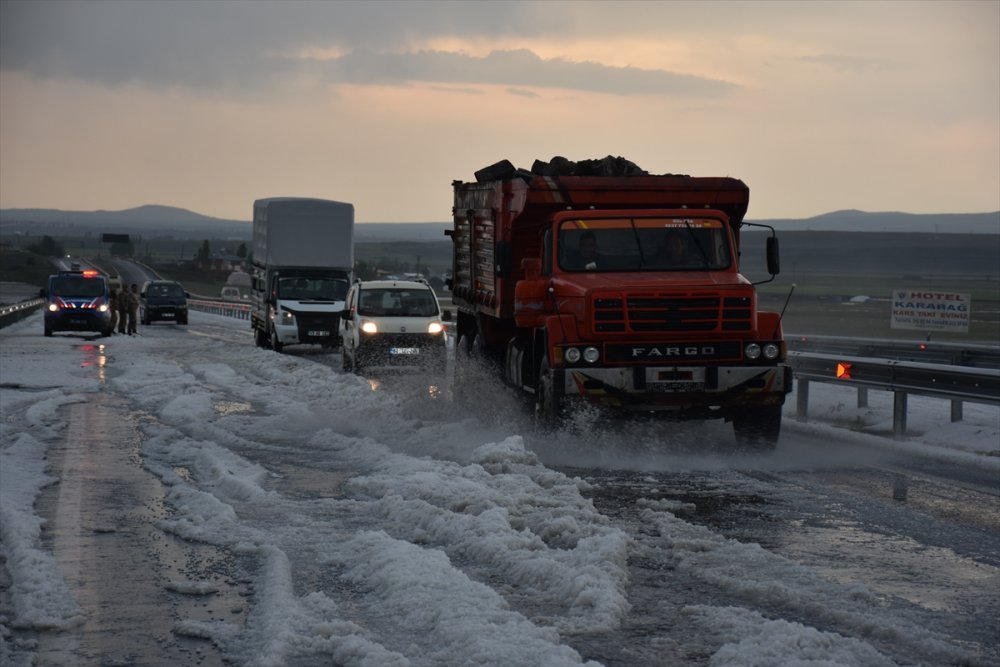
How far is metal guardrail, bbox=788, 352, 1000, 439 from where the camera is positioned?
14656 mm

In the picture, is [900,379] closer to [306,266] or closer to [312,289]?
[312,289]

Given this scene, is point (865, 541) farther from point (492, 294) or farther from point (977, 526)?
point (492, 294)

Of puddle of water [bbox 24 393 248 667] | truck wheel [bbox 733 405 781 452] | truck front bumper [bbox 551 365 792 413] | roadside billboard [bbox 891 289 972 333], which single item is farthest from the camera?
roadside billboard [bbox 891 289 972 333]

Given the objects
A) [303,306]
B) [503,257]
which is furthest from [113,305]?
[503,257]

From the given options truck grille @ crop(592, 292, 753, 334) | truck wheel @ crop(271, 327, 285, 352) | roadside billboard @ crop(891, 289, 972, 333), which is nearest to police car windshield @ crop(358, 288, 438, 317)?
truck wheel @ crop(271, 327, 285, 352)

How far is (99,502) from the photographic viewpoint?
1048 centimetres

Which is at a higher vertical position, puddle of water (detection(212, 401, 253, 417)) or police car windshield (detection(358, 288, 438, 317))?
police car windshield (detection(358, 288, 438, 317))

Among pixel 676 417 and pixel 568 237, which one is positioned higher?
pixel 568 237

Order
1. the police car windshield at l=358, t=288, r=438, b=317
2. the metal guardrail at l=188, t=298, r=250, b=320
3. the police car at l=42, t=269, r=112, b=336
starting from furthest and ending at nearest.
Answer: the metal guardrail at l=188, t=298, r=250, b=320 < the police car at l=42, t=269, r=112, b=336 < the police car windshield at l=358, t=288, r=438, b=317

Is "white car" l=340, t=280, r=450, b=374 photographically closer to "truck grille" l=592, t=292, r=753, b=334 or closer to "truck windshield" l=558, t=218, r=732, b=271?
"truck windshield" l=558, t=218, r=732, b=271

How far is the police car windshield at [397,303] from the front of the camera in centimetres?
2722

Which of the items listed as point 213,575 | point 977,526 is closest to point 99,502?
point 213,575

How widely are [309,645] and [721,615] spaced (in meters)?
2.04

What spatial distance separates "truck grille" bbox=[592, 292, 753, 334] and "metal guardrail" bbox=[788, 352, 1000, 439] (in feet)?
8.89
